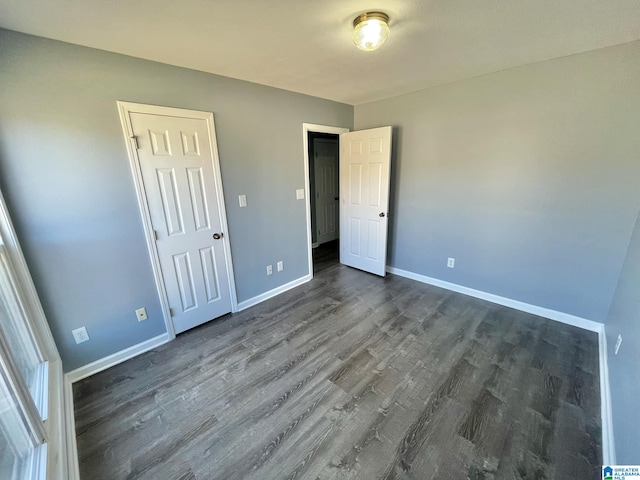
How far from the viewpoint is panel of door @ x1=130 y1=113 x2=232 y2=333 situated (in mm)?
2074

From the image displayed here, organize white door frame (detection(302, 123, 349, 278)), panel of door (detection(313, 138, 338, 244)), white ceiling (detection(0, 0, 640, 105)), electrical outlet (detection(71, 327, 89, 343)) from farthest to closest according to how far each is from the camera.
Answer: panel of door (detection(313, 138, 338, 244))
white door frame (detection(302, 123, 349, 278))
electrical outlet (detection(71, 327, 89, 343))
white ceiling (detection(0, 0, 640, 105))

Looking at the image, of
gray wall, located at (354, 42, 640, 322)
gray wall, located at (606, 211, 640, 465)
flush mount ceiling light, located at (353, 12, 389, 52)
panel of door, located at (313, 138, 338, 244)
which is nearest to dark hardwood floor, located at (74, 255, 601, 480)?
gray wall, located at (606, 211, 640, 465)

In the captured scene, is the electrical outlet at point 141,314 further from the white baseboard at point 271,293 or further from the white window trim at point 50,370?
the white baseboard at point 271,293

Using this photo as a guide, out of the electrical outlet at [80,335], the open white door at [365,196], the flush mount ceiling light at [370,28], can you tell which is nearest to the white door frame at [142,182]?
the electrical outlet at [80,335]

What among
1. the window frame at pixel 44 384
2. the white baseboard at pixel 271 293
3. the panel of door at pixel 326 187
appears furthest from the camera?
the panel of door at pixel 326 187

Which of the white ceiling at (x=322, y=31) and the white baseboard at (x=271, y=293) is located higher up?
the white ceiling at (x=322, y=31)

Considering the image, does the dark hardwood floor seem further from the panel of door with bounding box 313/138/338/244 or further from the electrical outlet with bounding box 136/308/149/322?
the panel of door with bounding box 313/138/338/244

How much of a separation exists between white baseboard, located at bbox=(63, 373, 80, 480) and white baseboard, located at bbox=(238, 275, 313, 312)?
1.40m

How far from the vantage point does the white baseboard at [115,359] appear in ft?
6.39

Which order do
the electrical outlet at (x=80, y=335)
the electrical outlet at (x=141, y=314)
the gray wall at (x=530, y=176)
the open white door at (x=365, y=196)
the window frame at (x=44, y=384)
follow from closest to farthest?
the window frame at (x=44, y=384)
the electrical outlet at (x=80, y=335)
the gray wall at (x=530, y=176)
the electrical outlet at (x=141, y=314)
the open white door at (x=365, y=196)

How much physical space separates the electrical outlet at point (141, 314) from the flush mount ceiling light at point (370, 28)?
2.63m

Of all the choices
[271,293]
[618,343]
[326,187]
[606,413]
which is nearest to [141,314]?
[271,293]

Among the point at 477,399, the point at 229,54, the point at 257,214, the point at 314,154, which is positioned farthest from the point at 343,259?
the point at 229,54

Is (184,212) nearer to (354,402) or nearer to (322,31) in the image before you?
(322,31)
